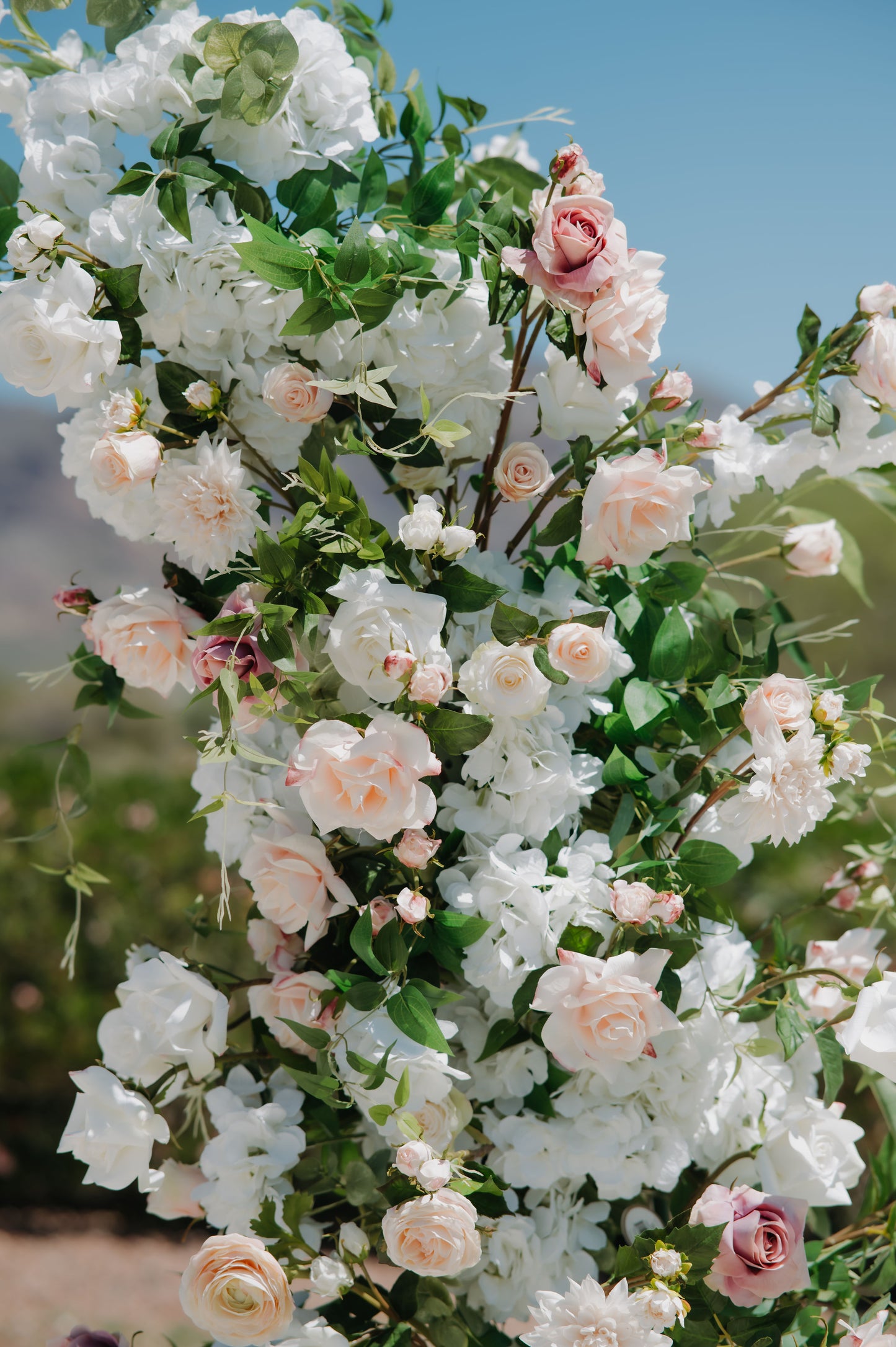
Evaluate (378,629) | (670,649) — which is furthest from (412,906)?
(670,649)

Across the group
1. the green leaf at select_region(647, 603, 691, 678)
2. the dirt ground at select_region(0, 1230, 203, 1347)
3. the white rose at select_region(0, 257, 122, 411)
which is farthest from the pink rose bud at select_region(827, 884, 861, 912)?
the dirt ground at select_region(0, 1230, 203, 1347)

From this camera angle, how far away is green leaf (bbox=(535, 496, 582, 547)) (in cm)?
100

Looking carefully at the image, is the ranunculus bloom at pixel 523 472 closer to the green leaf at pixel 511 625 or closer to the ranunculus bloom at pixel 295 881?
the green leaf at pixel 511 625

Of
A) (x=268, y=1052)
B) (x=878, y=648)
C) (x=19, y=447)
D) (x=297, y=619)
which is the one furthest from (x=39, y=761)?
(x=19, y=447)

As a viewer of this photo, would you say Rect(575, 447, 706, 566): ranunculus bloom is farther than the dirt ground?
No

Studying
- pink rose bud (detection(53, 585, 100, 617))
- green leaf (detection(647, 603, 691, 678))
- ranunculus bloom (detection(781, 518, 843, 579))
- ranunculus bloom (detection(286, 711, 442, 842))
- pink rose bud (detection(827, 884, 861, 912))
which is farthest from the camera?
pink rose bud (detection(827, 884, 861, 912))

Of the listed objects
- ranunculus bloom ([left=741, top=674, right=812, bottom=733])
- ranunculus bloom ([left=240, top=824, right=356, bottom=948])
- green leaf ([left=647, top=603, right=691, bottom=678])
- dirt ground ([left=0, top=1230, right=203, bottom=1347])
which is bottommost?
dirt ground ([left=0, top=1230, right=203, bottom=1347])

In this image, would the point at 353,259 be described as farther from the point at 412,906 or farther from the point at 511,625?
the point at 412,906

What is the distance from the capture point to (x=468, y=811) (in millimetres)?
1009

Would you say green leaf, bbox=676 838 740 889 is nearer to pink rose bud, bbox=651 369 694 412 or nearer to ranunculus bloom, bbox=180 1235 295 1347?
pink rose bud, bbox=651 369 694 412

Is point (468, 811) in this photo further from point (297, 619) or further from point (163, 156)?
point (163, 156)

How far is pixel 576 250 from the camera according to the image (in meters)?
0.90

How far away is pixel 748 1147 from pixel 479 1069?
356 mm

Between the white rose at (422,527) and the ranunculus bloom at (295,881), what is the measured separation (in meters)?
0.33
